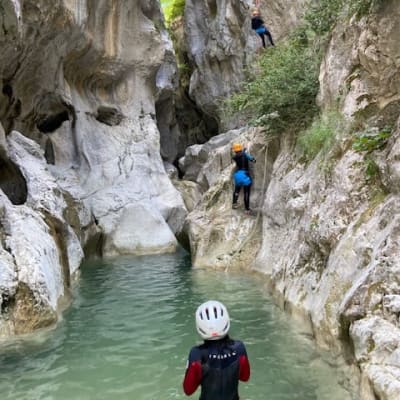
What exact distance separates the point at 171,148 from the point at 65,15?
17384 millimetres

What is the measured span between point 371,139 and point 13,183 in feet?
32.4

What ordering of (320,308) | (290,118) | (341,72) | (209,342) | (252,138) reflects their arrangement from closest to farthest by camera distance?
(209,342) < (320,308) < (341,72) < (290,118) < (252,138)

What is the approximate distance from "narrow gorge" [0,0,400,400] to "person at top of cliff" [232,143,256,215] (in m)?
0.34

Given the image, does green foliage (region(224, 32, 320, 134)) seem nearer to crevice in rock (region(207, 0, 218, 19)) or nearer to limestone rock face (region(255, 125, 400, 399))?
limestone rock face (region(255, 125, 400, 399))

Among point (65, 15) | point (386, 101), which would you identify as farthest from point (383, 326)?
point (65, 15)

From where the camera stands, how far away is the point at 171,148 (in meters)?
31.5

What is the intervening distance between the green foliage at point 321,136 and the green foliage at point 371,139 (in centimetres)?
95

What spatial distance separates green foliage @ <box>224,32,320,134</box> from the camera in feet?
39.2

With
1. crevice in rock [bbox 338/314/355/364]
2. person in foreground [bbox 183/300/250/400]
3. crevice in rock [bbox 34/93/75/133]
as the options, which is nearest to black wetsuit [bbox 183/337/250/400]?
person in foreground [bbox 183/300/250/400]

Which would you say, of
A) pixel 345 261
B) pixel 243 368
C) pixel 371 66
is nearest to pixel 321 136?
pixel 371 66

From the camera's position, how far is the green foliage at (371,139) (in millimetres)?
6941

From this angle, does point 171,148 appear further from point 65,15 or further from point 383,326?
point 383,326

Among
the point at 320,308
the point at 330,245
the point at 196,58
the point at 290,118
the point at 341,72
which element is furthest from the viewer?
the point at 196,58

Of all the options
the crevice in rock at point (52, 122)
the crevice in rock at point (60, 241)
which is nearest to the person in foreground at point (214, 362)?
the crevice in rock at point (60, 241)
